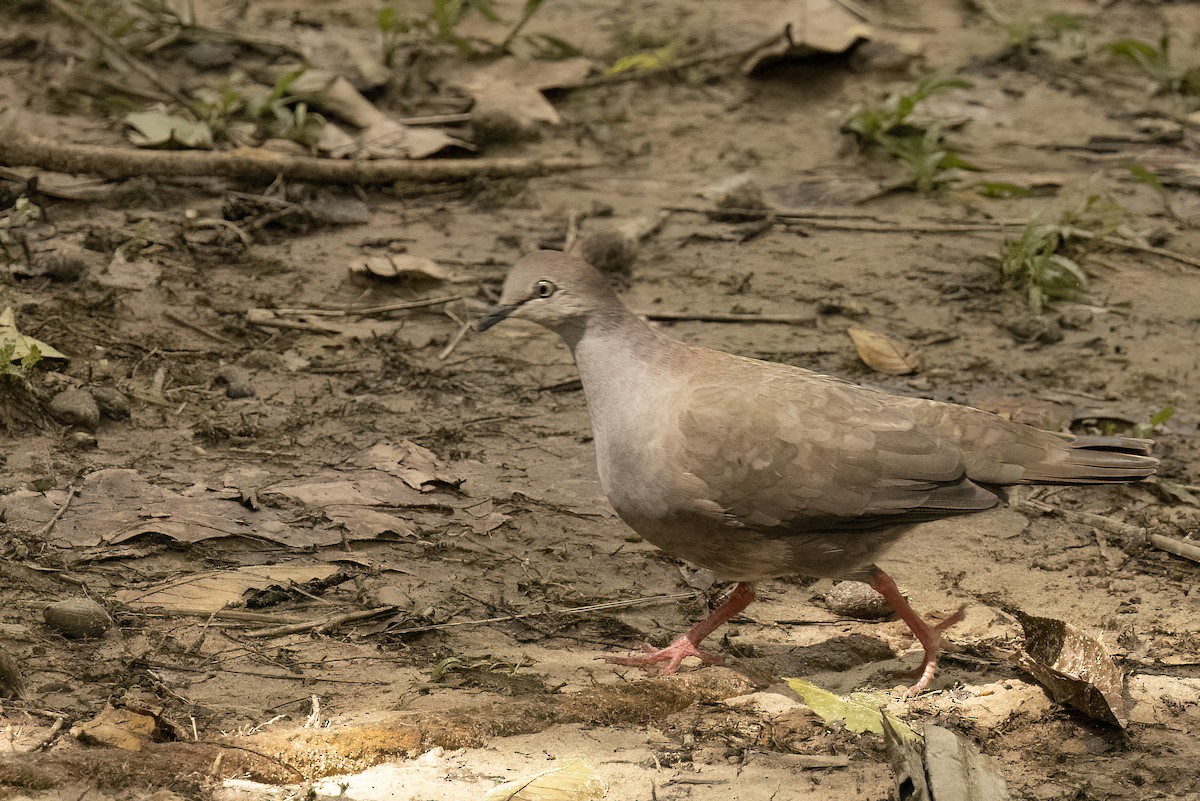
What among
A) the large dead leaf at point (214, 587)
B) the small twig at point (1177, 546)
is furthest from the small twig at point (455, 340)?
the small twig at point (1177, 546)

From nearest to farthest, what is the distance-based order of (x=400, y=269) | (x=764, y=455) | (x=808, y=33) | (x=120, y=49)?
(x=764, y=455) < (x=400, y=269) < (x=120, y=49) < (x=808, y=33)

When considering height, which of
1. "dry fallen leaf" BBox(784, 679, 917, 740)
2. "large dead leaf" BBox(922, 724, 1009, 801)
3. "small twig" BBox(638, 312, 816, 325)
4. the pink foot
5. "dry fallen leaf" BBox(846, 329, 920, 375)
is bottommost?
"small twig" BBox(638, 312, 816, 325)

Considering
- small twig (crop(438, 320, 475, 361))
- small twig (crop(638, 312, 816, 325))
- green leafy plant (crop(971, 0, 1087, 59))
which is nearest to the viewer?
small twig (crop(438, 320, 475, 361))

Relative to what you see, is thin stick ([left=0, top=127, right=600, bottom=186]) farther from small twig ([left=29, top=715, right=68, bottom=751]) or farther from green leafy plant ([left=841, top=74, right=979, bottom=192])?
small twig ([left=29, top=715, right=68, bottom=751])

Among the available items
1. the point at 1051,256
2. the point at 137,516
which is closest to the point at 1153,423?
the point at 1051,256

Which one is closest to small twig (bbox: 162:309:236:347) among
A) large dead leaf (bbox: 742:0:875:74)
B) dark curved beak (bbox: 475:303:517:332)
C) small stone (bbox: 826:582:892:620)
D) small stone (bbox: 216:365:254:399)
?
small stone (bbox: 216:365:254:399)

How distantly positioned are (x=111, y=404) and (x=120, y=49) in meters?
3.82

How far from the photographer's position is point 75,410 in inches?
192

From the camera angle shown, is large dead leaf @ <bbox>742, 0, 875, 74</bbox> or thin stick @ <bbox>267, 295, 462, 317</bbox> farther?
large dead leaf @ <bbox>742, 0, 875, 74</bbox>

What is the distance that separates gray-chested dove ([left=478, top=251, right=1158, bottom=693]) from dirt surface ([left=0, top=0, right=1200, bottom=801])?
0.42 metres

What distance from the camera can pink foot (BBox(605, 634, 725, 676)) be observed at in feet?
13.4

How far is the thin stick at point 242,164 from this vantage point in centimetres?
662

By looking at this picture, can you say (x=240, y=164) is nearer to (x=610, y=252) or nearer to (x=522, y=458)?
(x=610, y=252)

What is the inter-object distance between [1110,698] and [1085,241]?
3.94 metres
